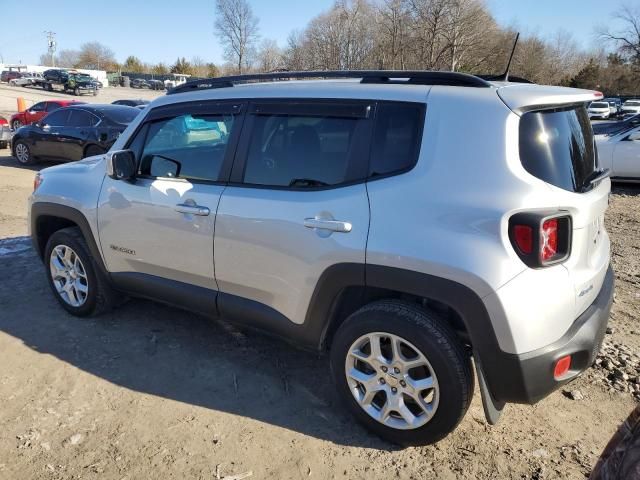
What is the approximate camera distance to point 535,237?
216 cm

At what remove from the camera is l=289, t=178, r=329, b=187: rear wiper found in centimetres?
273

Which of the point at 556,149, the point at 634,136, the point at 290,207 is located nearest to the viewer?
the point at 556,149

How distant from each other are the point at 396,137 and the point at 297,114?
66 cm

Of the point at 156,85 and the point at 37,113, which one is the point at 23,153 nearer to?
the point at 37,113

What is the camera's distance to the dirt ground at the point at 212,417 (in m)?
2.53

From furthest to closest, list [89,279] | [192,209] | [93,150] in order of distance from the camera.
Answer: [93,150] < [89,279] < [192,209]

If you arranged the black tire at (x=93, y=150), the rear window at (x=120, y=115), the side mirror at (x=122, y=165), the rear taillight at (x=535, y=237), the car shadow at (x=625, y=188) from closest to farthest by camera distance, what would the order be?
the rear taillight at (x=535, y=237) < the side mirror at (x=122, y=165) < the car shadow at (x=625, y=188) < the black tire at (x=93, y=150) < the rear window at (x=120, y=115)

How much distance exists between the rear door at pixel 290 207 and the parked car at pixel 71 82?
4709cm

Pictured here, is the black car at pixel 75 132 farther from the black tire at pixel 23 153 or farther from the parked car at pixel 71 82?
the parked car at pixel 71 82

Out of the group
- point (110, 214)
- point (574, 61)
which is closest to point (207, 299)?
point (110, 214)

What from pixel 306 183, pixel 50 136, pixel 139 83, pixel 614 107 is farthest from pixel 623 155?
pixel 139 83

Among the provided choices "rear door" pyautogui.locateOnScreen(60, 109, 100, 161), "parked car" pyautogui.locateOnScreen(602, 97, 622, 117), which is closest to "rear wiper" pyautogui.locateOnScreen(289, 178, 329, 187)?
"rear door" pyautogui.locateOnScreen(60, 109, 100, 161)

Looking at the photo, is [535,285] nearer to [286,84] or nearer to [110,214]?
[286,84]

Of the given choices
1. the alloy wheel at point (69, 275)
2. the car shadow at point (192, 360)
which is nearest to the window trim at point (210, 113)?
the alloy wheel at point (69, 275)
